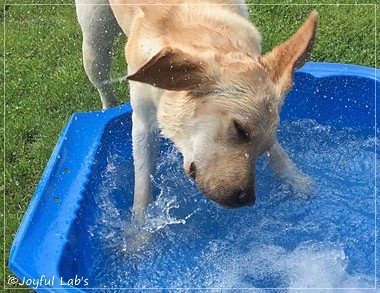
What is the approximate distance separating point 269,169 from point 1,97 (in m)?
2.30

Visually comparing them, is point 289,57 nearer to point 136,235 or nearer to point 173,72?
point 173,72

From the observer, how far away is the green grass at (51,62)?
467 centimetres

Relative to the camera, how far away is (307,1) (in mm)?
6145

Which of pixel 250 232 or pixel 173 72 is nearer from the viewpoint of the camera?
pixel 173 72

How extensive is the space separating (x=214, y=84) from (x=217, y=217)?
1289 mm

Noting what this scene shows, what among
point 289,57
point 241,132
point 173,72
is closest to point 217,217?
point 241,132

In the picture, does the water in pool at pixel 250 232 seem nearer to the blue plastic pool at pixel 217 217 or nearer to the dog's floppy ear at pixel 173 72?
the blue plastic pool at pixel 217 217

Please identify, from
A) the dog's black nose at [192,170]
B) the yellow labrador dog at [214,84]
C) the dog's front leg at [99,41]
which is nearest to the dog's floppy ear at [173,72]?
the yellow labrador dog at [214,84]

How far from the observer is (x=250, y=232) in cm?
398

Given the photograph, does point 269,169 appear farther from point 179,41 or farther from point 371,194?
point 179,41

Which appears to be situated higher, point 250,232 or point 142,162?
point 142,162

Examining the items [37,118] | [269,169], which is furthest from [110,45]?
[269,169]

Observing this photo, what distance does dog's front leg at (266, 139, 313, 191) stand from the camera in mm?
4172

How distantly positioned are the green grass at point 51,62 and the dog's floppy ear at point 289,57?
6.49ft
